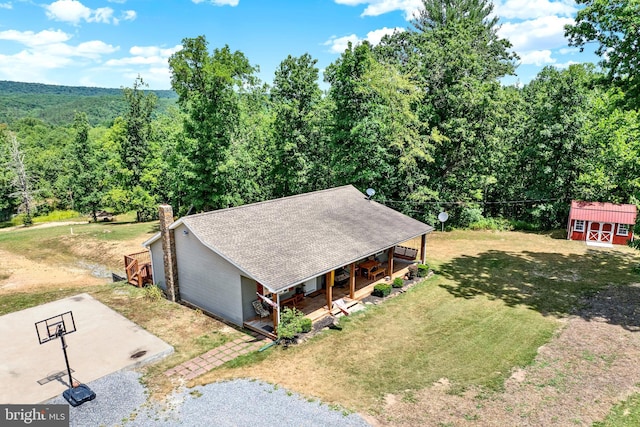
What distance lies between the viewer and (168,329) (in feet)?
50.7

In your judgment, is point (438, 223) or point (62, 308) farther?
point (438, 223)

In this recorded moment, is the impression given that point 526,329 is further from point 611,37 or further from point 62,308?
A: point 62,308

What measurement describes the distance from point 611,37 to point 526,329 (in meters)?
13.9

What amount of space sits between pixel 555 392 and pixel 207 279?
505 inches

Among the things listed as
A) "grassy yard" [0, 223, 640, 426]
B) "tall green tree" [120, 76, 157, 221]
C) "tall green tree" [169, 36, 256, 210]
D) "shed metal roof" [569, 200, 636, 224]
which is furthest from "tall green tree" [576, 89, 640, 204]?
"tall green tree" [120, 76, 157, 221]

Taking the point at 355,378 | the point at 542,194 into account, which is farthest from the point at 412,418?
the point at 542,194

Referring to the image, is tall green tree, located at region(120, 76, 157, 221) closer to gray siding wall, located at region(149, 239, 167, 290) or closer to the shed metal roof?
gray siding wall, located at region(149, 239, 167, 290)

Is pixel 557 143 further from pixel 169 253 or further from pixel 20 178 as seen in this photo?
pixel 20 178

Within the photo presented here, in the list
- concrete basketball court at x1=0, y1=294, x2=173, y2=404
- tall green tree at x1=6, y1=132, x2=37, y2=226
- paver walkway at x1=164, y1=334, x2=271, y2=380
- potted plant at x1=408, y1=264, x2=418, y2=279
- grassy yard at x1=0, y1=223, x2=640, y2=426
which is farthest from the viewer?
tall green tree at x1=6, y1=132, x2=37, y2=226

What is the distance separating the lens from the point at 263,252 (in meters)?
15.5

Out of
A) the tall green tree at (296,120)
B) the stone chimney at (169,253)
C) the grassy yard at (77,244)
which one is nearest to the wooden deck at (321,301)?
the stone chimney at (169,253)

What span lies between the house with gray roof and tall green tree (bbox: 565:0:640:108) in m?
11.9

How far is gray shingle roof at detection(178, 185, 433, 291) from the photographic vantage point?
14773mm

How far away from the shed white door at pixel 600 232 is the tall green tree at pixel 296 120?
22.0 meters
